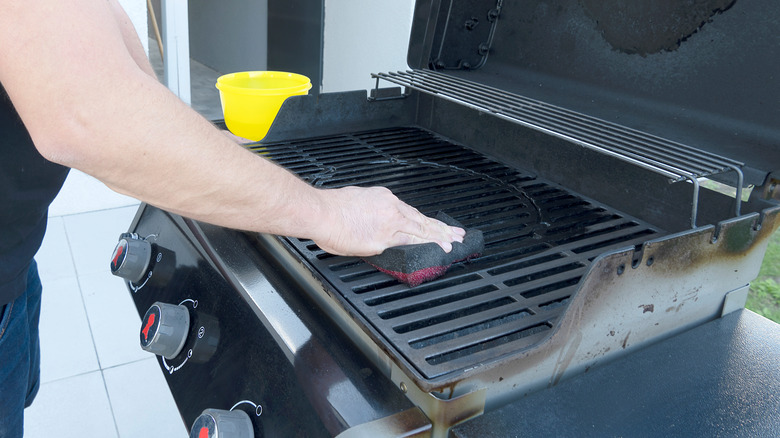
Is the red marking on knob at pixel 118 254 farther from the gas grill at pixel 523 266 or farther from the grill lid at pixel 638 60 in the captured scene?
the grill lid at pixel 638 60

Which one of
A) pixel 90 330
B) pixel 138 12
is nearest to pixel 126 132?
pixel 90 330

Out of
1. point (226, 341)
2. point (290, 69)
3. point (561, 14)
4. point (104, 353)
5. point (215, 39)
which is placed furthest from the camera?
point (215, 39)

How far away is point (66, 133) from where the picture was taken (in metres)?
0.53

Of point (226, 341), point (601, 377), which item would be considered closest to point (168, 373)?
point (226, 341)

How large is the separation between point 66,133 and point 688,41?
2.83 feet

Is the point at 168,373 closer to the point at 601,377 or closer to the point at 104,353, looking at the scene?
the point at 601,377

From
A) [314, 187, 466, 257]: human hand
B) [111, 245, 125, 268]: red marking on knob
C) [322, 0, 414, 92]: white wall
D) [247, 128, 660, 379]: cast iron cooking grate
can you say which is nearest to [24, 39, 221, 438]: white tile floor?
[111, 245, 125, 268]: red marking on knob

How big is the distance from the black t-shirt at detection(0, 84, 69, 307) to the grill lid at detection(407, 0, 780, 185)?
0.77 meters

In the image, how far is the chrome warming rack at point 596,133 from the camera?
723mm

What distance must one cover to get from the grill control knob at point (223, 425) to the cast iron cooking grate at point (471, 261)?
0.58 feet

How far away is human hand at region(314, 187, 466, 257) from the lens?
73 centimetres

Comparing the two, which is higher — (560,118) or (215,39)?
(560,118)

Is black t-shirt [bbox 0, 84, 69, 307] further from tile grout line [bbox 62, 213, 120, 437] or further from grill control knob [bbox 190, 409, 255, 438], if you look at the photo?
tile grout line [bbox 62, 213, 120, 437]

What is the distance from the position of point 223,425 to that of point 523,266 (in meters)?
0.41
